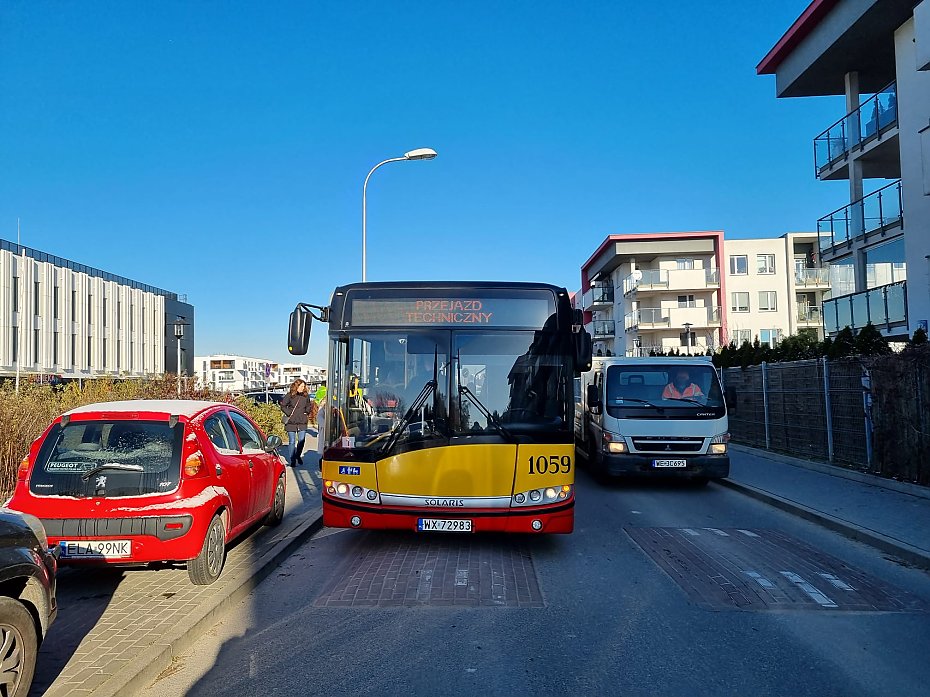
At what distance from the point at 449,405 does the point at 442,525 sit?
3.94 feet

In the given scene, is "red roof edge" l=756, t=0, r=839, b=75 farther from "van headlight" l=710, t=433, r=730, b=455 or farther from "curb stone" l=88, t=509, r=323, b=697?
"curb stone" l=88, t=509, r=323, b=697

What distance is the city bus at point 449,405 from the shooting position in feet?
22.0

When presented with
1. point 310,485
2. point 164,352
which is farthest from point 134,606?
point 164,352

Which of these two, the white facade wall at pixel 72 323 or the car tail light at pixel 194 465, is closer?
the car tail light at pixel 194 465

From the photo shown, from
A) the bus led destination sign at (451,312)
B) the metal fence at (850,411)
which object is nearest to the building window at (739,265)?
the metal fence at (850,411)

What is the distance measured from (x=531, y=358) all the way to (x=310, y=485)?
21.1 feet

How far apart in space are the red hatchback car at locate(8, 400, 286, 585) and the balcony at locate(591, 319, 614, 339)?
55859 mm

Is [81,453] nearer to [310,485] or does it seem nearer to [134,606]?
[134,606]

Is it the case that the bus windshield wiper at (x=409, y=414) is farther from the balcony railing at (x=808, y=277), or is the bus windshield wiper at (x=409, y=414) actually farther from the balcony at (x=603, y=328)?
the balcony at (x=603, y=328)

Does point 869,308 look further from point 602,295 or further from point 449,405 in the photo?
point 602,295

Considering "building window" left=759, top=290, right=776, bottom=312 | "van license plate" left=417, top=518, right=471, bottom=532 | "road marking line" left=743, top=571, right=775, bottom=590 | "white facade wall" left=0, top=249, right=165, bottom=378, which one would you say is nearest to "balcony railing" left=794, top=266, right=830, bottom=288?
"building window" left=759, top=290, right=776, bottom=312

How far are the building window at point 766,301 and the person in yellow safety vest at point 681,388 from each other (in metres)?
41.9

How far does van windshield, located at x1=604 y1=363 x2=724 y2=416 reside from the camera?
460 inches

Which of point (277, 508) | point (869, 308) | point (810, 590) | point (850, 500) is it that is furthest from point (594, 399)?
point (869, 308)
